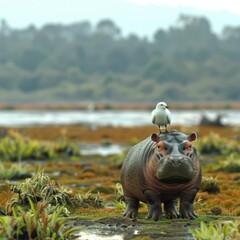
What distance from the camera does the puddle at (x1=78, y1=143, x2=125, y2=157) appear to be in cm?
3062

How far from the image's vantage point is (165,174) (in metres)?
9.88

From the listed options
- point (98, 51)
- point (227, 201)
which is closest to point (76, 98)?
point (98, 51)

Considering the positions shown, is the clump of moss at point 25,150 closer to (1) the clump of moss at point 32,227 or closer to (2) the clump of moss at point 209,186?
(2) the clump of moss at point 209,186

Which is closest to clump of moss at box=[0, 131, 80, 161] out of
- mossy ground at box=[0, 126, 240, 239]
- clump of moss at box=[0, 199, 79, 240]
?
mossy ground at box=[0, 126, 240, 239]

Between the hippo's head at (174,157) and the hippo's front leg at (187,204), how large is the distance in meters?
0.54

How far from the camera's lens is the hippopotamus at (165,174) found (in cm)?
988

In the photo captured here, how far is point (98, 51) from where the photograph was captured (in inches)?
6772

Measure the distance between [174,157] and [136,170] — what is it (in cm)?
134

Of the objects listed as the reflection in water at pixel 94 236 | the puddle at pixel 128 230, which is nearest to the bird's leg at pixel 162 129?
the puddle at pixel 128 230

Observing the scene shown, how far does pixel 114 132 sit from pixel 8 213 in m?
34.5

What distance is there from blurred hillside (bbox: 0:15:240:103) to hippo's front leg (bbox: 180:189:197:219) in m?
120

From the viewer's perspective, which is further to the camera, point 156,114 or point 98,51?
point 98,51

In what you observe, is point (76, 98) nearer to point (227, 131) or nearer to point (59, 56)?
point (59, 56)

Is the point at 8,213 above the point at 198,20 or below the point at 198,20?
below
